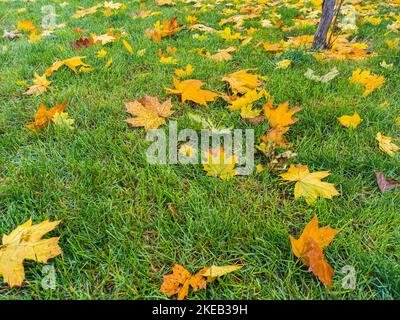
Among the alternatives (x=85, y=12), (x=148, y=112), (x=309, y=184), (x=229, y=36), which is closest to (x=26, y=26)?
(x=85, y=12)

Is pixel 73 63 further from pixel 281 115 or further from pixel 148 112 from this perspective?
pixel 281 115

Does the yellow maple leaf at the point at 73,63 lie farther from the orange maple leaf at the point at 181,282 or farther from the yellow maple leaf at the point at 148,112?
the orange maple leaf at the point at 181,282

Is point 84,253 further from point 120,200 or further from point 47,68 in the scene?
point 47,68

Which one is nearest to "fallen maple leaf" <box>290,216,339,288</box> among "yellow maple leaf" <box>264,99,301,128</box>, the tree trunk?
"yellow maple leaf" <box>264,99,301,128</box>

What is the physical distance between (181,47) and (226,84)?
3.30 feet

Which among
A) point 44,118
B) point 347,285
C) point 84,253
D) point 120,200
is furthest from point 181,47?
point 347,285

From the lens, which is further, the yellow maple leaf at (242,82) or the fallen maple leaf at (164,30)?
the fallen maple leaf at (164,30)

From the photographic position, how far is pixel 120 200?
1468mm

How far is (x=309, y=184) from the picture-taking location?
4.91ft

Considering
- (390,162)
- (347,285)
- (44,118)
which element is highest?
(44,118)

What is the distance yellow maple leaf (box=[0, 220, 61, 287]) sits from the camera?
3.81 ft

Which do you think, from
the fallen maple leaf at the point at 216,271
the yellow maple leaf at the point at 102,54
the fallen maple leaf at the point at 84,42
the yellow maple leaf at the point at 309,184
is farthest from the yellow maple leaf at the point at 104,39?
the fallen maple leaf at the point at 216,271

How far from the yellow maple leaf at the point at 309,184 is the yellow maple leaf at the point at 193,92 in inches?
32.6

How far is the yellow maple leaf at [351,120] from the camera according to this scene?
186 centimetres
